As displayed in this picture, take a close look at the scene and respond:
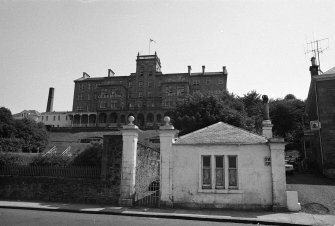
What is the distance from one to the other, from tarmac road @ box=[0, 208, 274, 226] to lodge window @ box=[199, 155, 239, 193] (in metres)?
2.71

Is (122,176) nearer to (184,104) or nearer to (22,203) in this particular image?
(22,203)

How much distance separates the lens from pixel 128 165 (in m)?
12.9

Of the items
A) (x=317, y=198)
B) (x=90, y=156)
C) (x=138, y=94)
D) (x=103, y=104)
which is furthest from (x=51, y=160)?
(x=138, y=94)

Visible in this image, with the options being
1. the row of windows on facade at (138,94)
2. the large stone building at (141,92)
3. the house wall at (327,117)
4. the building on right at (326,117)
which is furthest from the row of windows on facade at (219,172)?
the row of windows on facade at (138,94)

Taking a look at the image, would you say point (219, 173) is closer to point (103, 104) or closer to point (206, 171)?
point (206, 171)

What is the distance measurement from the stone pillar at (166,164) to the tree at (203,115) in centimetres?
1805

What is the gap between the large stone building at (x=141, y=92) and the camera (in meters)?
70.2

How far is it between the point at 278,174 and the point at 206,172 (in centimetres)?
327

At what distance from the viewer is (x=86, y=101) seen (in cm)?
8144

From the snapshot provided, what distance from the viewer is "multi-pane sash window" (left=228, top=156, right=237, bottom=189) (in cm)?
1251

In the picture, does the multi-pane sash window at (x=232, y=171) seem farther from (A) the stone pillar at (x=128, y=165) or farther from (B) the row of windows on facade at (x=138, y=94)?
(B) the row of windows on facade at (x=138, y=94)

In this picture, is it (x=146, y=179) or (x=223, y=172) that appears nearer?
(x=223, y=172)

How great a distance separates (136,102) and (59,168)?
202 ft

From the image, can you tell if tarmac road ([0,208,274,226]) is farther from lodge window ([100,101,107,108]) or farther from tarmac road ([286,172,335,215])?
lodge window ([100,101,107,108])
